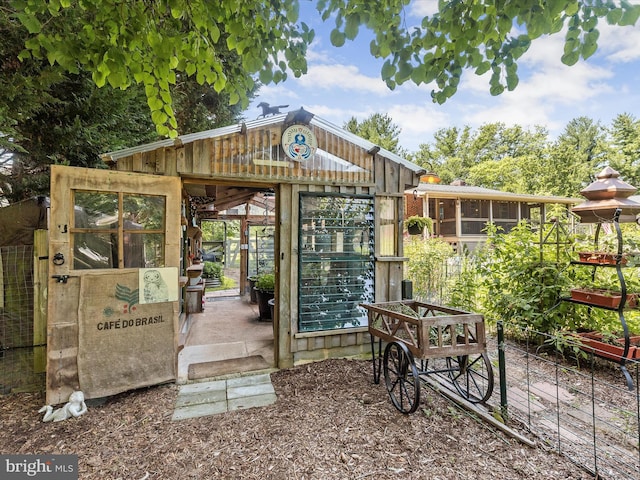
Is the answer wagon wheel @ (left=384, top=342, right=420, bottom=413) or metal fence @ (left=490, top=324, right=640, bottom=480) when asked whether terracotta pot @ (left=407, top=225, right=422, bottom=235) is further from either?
wagon wheel @ (left=384, top=342, right=420, bottom=413)

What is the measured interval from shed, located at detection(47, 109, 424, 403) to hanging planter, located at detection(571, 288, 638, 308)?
204 cm

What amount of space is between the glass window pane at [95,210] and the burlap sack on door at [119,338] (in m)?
0.49

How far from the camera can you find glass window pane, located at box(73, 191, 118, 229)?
9.51 ft

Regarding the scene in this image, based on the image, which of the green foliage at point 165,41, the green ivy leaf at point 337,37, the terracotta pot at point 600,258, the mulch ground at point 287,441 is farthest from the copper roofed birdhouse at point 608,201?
the green foliage at point 165,41

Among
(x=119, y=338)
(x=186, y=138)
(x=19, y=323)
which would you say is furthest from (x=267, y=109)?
(x=19, y=323)

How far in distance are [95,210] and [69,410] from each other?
177 cm

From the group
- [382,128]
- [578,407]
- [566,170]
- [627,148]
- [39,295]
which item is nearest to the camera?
[578,407]

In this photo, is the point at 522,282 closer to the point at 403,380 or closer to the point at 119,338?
the point at 403,380

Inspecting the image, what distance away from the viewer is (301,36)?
235cm

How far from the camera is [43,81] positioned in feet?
9.33

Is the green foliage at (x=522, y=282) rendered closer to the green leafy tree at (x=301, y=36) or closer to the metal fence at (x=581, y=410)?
the metal fence at (x=581, y=410)

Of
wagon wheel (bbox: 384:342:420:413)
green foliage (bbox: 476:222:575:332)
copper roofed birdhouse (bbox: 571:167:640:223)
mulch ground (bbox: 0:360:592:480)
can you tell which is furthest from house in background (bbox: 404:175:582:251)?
mulch ground (bbox: 0:360:592:480)

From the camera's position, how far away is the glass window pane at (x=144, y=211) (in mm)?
3084

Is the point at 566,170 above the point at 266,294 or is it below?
above
